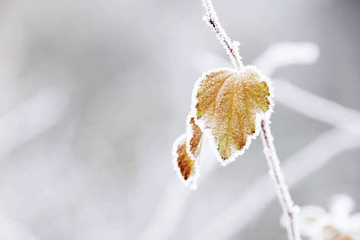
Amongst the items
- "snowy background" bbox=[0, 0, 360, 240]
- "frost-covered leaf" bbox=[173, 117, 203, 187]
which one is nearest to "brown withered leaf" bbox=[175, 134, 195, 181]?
"frost-covered leaf" bbox=[173, 117, 203, 187]

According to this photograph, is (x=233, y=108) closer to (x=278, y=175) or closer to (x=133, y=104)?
(x=278, y=175)

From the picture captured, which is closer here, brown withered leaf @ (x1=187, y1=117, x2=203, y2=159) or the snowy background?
brown withered leaf @ (x1=187, y1=117, x2=203, y2=159)

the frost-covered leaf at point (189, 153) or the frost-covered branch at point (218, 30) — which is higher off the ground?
the frost-covered branch at point (218, 30)

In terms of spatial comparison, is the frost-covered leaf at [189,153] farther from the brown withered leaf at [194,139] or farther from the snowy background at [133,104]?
the snowy background at [133,104]

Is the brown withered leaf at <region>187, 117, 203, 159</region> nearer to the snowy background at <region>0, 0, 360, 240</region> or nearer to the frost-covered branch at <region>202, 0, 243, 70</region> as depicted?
the frost-covered branch at <region>202, 0, 243, 70</region>

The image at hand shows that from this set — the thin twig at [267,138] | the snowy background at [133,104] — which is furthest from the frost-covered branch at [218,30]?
the snowy background at [133,104]
